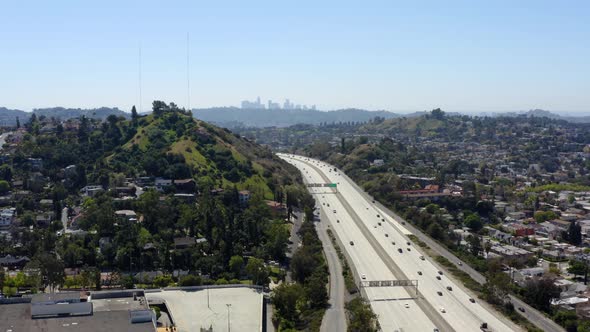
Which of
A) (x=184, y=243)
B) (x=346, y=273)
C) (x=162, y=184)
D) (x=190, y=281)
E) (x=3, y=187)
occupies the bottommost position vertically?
(x=346, y=273)

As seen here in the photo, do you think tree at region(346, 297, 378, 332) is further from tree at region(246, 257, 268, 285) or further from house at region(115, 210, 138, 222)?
house at region(115, 210, 138, 222)

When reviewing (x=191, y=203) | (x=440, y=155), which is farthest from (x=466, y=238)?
(x=440, y=155)

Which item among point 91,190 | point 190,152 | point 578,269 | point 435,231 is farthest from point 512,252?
point 91,190

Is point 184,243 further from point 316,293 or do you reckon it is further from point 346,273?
point 316,293

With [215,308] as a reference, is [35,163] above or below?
above

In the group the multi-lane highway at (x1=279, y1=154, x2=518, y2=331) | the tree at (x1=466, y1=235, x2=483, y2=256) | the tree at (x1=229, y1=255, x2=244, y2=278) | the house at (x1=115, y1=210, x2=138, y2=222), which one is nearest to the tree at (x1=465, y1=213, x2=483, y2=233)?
the multi-lane highway at (x1=279, y1=154, x2=518, y2=331)

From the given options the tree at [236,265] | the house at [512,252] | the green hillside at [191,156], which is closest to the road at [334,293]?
the tree at [236,265]
